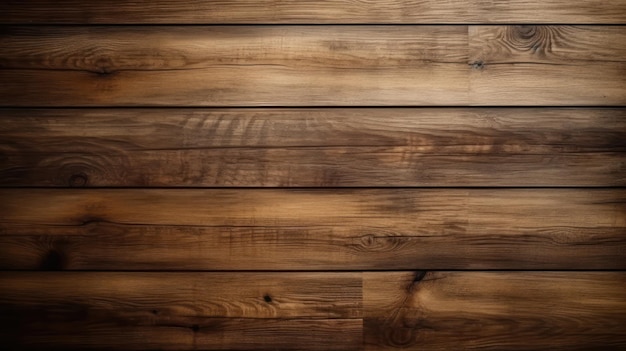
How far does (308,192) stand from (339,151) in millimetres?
98

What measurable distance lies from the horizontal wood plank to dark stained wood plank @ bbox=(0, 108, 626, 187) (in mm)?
34

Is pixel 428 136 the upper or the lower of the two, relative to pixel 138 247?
upper

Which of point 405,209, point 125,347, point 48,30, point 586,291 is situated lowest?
point 125,347

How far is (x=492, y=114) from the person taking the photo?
3.53 feet

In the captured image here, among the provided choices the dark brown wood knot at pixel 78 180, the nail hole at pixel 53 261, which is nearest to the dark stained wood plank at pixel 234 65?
the dark brown wood knot at pixel 78 180

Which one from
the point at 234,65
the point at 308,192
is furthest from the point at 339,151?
the point at 234,65

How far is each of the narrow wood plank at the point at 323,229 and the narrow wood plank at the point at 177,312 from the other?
0.03 metres

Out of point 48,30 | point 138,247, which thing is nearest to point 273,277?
point 138,247

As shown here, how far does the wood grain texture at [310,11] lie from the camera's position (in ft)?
3.56

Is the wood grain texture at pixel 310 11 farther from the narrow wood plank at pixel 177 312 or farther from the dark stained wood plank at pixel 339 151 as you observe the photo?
the narrow wood plank at pixel 177 312

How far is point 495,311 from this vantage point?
1.06 metres

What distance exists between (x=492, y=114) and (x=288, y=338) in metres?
0.57

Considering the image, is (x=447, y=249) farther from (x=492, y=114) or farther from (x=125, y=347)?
(x=125, y=347)

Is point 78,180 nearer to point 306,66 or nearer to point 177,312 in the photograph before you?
point 177,312
